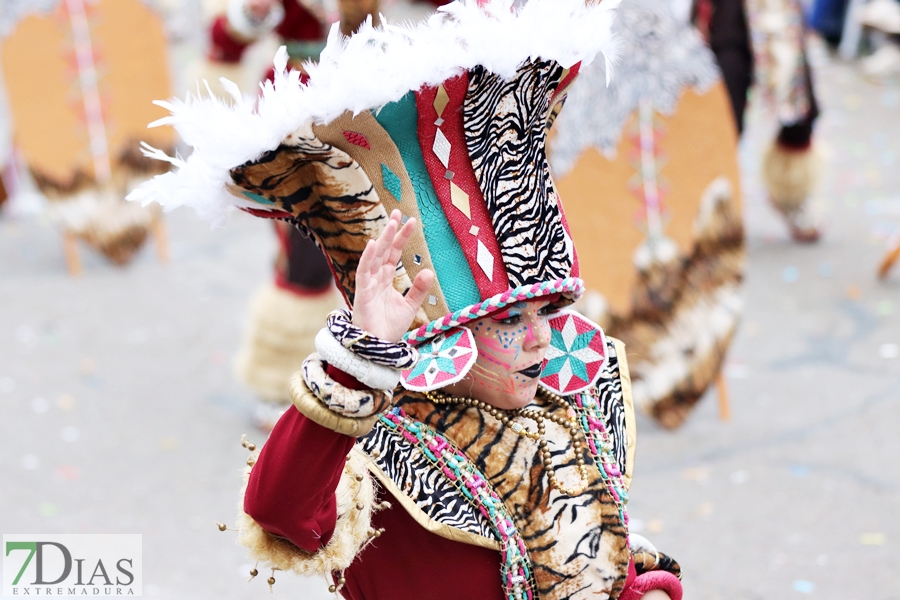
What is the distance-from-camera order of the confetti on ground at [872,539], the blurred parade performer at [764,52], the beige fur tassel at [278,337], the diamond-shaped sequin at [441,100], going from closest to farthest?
the diamond-shaped sequin at [441,100] → the confetti on ground at [872,539] → the beige fur tassel at [278,337] → the blurred parade performer at [764,52]

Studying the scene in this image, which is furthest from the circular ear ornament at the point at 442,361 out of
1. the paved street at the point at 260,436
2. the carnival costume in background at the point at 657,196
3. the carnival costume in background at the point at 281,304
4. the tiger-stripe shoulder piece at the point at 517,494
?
the carnival costume in background at the point at 281,304

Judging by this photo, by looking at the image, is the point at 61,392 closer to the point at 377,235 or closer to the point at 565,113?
the point at 565,113

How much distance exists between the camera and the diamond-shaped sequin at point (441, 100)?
1.33 meters

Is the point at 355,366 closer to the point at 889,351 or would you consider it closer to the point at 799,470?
the point at 799,470

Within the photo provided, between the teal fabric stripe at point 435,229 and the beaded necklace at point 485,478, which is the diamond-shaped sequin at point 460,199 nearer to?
the teal fabric stripe at point 435,229

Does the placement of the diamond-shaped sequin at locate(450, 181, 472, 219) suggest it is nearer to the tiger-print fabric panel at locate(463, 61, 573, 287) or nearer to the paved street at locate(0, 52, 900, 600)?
the tiger-print fabric panel at locate(463, 61, 573, 287)

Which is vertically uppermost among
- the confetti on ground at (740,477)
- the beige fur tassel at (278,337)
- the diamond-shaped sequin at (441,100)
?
the diamond-shaped sequin at (441,100)

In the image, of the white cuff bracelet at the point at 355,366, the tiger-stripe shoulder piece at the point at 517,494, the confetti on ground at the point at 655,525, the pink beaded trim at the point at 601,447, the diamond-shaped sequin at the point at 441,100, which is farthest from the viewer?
the confetti on ground at the point at 655,525

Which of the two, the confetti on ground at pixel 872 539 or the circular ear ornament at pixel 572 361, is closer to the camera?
the circular ear ornament at pixel 572 361

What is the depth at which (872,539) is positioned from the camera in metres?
3.03

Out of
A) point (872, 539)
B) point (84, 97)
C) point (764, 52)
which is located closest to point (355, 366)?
point (872, 539)

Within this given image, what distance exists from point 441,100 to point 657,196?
2.08 metres

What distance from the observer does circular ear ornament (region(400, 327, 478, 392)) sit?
138 cm

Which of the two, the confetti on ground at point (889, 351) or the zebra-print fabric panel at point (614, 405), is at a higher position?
the zebra-print fabric panel at point (614, 405)
